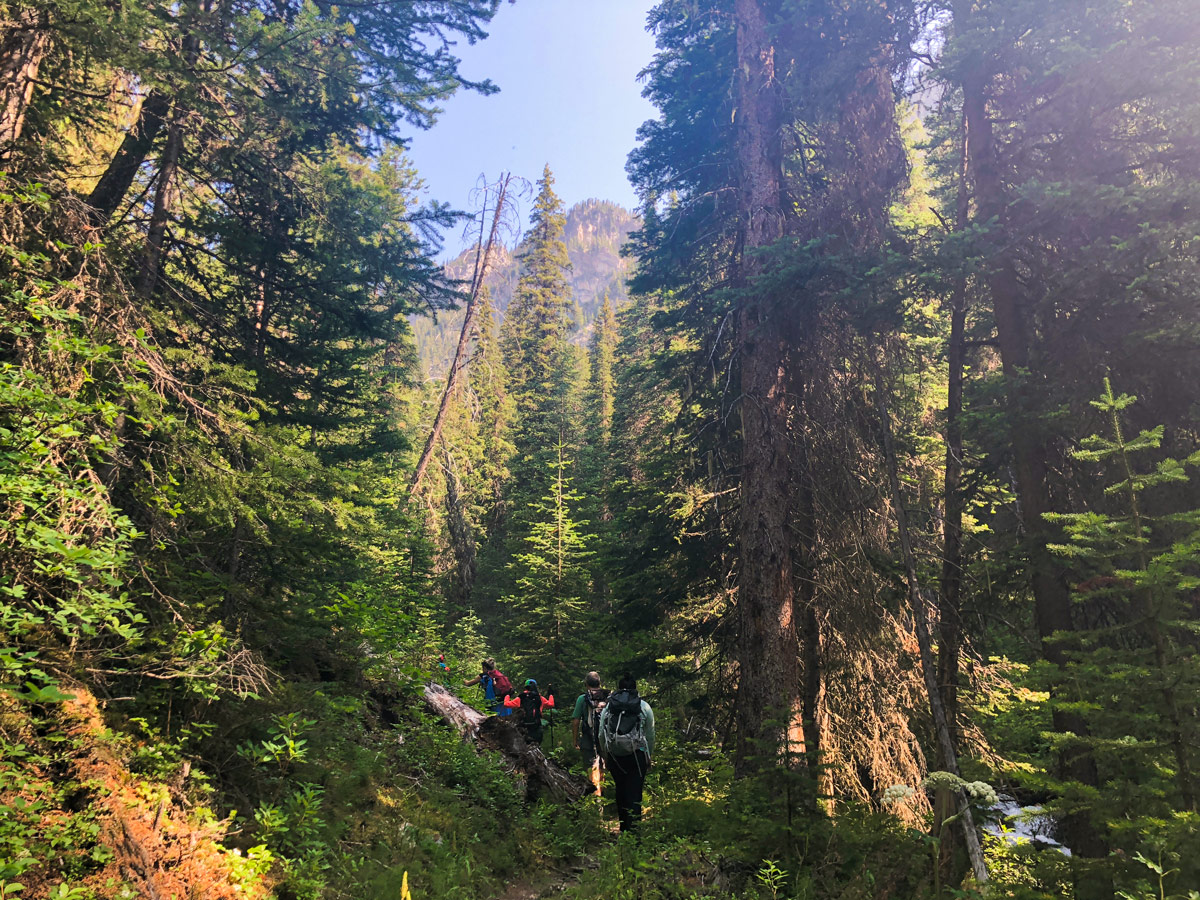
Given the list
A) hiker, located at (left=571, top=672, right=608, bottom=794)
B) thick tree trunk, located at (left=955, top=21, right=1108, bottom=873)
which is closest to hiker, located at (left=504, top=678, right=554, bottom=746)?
hiker, located at (left=571, top=672, right=608, bottom=794)

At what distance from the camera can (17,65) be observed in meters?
5.69

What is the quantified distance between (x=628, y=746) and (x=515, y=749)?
319 centimetres

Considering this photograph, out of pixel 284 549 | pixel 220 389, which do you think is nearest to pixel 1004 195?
pixel 220 389

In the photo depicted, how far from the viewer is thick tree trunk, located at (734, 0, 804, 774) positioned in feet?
26.0

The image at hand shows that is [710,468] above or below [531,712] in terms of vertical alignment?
above

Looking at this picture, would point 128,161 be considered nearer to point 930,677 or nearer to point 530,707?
point 530,707

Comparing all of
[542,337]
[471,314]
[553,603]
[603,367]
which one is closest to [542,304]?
[542,337]

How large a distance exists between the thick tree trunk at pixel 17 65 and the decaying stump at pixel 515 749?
9037 mm

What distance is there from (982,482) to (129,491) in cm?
1008

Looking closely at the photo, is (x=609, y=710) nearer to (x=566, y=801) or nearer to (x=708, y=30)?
(x=566, y=801)

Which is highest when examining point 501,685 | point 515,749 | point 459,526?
point 459,526

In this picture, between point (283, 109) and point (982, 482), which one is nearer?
point (283, 109)

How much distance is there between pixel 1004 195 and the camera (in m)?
7.17

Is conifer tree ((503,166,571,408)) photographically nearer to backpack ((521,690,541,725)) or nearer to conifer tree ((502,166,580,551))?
conifer tree ((502,166,580,551))
